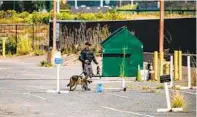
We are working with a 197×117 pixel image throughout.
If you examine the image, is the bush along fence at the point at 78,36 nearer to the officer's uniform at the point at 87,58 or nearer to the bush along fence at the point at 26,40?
the bush along fence at the point at 26,40

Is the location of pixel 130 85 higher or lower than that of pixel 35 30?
lower

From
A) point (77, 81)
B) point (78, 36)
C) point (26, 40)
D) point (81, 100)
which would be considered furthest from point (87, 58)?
point (26, 40)

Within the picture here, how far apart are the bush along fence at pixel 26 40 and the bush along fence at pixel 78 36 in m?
1.71

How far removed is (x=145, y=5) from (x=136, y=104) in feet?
256

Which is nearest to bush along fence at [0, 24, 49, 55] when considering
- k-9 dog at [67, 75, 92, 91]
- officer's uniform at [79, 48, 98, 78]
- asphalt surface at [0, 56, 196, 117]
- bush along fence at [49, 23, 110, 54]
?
bush along fence at [49, 23, 110, 54]

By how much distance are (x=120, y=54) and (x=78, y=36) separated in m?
16.5

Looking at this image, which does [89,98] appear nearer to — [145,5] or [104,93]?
[104,93]

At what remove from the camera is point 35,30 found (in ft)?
159

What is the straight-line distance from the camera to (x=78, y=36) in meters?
41.4

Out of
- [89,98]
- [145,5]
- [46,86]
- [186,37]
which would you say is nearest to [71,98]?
[89,98]

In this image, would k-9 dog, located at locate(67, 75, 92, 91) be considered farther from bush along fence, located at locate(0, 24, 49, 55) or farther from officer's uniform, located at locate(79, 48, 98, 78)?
bush along fence, located at locate(0, 24, 49, 55)

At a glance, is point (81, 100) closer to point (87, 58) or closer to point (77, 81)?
point (77, 81)

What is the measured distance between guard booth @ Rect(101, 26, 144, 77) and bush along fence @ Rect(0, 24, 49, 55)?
16723 millimetres

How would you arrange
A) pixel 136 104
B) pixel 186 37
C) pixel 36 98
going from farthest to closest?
1. pixel 186 37
2. pixel 36 98
3. pixel 136 104
